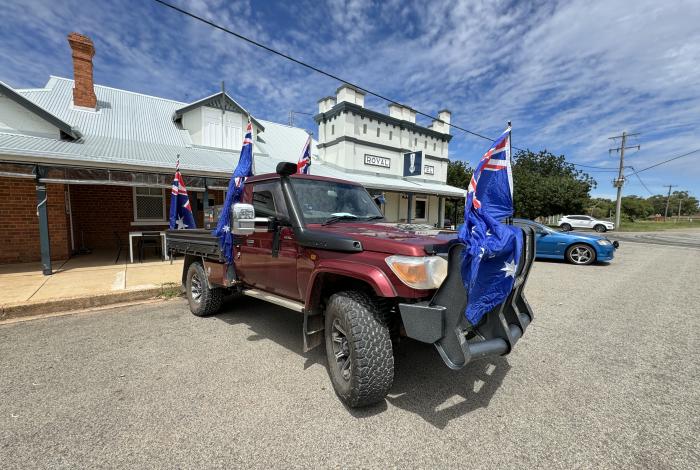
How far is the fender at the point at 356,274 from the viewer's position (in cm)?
235

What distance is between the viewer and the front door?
334 centimetres

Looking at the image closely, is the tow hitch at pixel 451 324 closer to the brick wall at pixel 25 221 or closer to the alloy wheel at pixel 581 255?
the alloy wheel at pixel 581 255

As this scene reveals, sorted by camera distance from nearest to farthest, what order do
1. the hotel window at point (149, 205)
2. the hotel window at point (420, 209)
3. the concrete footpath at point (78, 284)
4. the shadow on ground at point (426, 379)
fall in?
the shadow on ground at point (426, 379) < the concrete footpath at point (78, 284) < the hotel window at point (149, 205) < the hotel window at point (420, 209)

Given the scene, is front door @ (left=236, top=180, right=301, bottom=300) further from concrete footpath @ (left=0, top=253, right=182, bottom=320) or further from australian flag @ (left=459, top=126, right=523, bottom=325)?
concrete footpath @ (left=0, top=253, right=182, bottom=320)

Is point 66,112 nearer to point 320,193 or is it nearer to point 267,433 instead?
point 320,193

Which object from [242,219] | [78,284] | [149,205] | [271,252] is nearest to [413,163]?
[149,205]

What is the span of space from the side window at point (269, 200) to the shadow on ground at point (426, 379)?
5.01 ft

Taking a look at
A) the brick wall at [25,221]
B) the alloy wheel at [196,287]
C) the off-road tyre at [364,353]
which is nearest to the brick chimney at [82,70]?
the brick wall at [25,221]

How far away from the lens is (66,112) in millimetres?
10617

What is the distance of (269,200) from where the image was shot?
3680mm

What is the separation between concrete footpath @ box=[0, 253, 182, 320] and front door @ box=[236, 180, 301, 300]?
295 cm

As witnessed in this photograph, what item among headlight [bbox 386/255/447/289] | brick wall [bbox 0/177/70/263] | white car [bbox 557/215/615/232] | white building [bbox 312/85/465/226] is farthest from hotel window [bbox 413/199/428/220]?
white car [bbox 557/215/615/232]

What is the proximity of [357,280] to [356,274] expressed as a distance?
1.06ft

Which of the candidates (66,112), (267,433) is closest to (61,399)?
(267,433)
